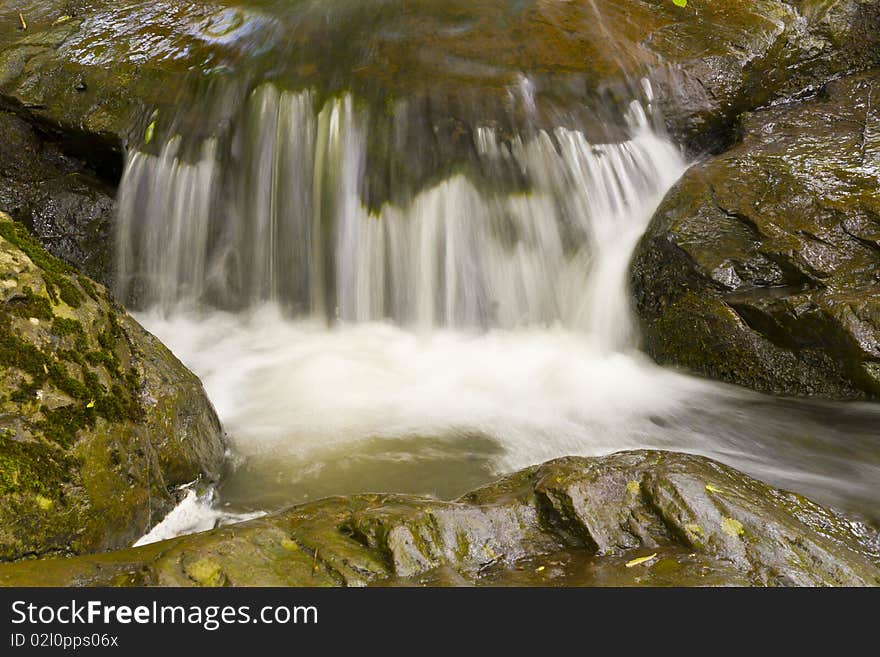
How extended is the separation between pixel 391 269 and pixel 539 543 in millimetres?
4533

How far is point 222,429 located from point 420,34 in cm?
488

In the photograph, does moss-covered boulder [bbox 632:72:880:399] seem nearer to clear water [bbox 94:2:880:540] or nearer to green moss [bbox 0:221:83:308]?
clear water [bbox 94:2:880:540]

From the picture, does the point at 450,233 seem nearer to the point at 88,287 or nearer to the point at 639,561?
the point at 88,287

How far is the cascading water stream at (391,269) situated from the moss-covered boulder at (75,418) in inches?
64.0

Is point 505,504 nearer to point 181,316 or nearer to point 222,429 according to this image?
point 222,429

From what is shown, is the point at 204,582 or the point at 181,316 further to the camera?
the point at 181,316

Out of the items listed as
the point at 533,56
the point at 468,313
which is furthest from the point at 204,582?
the point at 533,56

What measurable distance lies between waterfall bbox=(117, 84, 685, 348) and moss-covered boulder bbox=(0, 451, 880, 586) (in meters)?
3.56

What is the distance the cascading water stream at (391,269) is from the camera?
5.76 m

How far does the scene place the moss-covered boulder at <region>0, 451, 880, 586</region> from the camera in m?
2.52

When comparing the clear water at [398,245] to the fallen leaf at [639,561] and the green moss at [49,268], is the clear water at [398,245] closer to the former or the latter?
the green moss at [49,268]

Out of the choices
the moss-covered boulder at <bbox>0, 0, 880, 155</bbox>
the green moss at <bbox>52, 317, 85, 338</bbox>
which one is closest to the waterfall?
the moss-covered boulder at <bbox>0, 0, 880, 155</bbox>

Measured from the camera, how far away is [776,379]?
16.9 feet

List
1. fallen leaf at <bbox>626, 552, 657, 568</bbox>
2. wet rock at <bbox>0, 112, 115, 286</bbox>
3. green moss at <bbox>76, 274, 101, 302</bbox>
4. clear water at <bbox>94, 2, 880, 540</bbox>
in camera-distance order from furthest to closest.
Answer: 1. wet rock at <bbox>0, 112, 115, 286</bbox>
2. clear water at <bbox>94, 2, 880, 540</bbox>
3. green moss at <bbox>76, 274, 101, 302</bbox>
4. fallen leaf at <bbox>626, 552, 657, 568</bbox>
